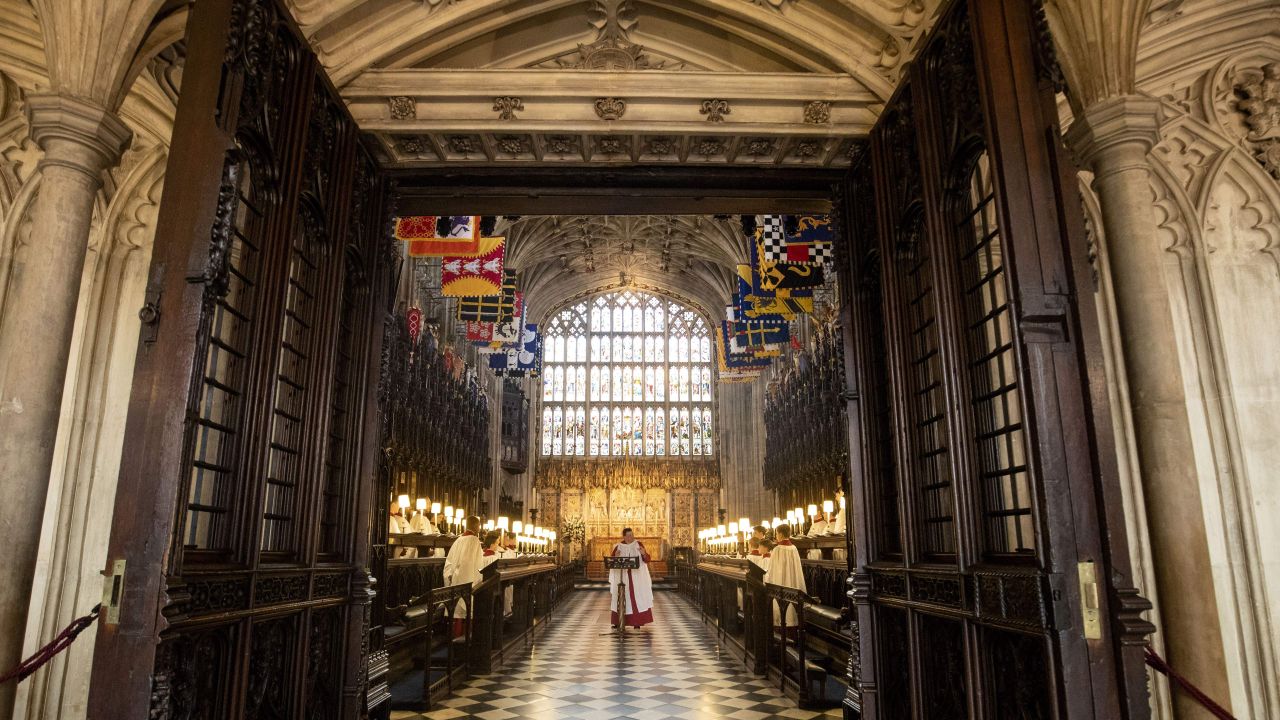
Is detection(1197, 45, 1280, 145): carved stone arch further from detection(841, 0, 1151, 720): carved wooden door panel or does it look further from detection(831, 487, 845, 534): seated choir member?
detection(831, 487, 845, 534): seated choir member

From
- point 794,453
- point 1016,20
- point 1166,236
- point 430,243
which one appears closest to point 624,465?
point 794,453

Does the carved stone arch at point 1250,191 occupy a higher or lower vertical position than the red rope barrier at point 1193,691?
higher

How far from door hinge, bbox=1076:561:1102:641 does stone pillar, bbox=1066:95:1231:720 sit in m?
1.79

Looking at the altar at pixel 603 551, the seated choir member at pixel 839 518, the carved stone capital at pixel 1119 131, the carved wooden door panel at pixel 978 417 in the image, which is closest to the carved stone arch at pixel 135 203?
the carved wooden door panel at pixel 978 417

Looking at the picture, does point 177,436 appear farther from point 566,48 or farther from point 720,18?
point 720,18

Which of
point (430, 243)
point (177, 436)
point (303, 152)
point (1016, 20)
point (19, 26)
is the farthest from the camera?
point (430, 243)

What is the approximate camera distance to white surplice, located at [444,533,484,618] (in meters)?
8.43

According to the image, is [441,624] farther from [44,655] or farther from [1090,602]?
[1090,602]

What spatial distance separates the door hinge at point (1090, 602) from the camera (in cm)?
274

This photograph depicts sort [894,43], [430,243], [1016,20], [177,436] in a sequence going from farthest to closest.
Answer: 1. [430,243]
2. [894,43]
3. [1016,20]
4. [177,436]

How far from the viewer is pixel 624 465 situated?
28984 millimetres

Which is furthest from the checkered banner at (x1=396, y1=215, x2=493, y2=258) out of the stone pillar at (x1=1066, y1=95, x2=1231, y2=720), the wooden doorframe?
the stone pillar at (x1=1066, y1=95, x2=1231, y2=720)

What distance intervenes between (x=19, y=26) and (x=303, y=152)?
2.78m

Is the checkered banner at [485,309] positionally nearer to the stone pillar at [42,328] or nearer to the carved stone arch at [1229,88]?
the stone pillar at [42,328]
